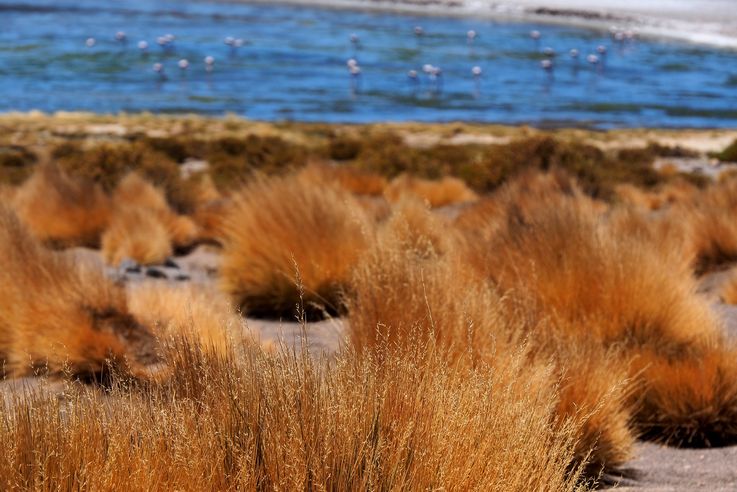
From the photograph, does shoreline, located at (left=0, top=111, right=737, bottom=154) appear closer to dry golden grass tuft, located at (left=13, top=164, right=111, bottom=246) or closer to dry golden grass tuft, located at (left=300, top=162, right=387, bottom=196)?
dry golden grass tuft, located at (left=300, top=162, right=387, bottom=196)

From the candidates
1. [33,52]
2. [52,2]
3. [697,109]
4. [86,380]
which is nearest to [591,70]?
[697,109]

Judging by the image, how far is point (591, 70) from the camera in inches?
2539

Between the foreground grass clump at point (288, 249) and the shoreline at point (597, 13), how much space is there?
68384 millimetres

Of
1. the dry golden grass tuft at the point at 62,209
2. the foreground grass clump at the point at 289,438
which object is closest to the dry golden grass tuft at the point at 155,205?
the dry golden grass tuft at the point at 62,209

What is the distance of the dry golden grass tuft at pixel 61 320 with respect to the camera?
5031mm

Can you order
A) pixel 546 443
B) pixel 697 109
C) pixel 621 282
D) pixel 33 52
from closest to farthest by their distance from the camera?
pixel 546 443
pixel 621 282
pixel 697 109
pixel 33 52

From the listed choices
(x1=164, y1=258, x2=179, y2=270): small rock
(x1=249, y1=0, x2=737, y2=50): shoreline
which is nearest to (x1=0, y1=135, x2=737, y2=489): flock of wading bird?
(x1=164, y1=258, x2=179, y2=270): small rock

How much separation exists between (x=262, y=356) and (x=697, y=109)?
1946 inches

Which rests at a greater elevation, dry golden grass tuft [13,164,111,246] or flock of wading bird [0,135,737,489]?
flock of wading bird [0,135,737,489]

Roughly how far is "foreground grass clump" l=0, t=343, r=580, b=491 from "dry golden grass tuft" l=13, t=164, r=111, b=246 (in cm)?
767

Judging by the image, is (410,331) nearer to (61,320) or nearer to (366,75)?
(61,320)

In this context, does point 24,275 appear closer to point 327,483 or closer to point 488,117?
point 327,483

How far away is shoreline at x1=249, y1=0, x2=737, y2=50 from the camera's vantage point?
258ft

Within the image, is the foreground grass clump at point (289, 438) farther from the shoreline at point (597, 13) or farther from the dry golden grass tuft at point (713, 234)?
the shoreline at point (597, 13)
